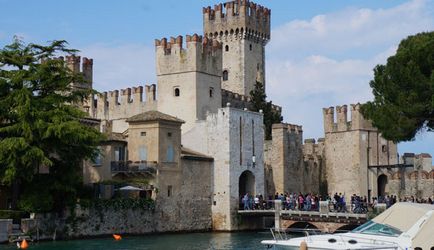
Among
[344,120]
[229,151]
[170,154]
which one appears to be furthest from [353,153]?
[170,154]

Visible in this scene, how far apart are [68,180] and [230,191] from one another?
11.3m

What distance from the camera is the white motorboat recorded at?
21.5 metres

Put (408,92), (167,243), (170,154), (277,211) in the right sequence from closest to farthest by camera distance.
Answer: (408,92), (167,243), (277,211), (170,154)

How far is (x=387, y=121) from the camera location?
33969 millimetres

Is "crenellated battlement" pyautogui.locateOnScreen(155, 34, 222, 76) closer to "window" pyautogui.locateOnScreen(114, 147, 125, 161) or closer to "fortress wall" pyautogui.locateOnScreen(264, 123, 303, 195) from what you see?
"fortress wall" pyautogui.locateOnScreen(264, 123, 303, 195)

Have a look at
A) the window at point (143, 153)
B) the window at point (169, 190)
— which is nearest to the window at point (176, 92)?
the window at point (143, 153)

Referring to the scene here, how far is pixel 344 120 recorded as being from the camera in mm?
53938

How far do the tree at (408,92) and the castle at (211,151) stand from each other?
12889 millimetres

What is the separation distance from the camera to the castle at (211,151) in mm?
43125

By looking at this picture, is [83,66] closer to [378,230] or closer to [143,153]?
[143,153]

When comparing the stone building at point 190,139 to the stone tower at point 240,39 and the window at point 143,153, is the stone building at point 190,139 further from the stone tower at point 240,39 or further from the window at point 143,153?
the stone tower at point 240,39

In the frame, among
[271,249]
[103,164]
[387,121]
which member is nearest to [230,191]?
[103,164]

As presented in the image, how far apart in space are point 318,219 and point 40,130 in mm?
14838

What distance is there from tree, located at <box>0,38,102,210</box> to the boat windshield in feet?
54.7
